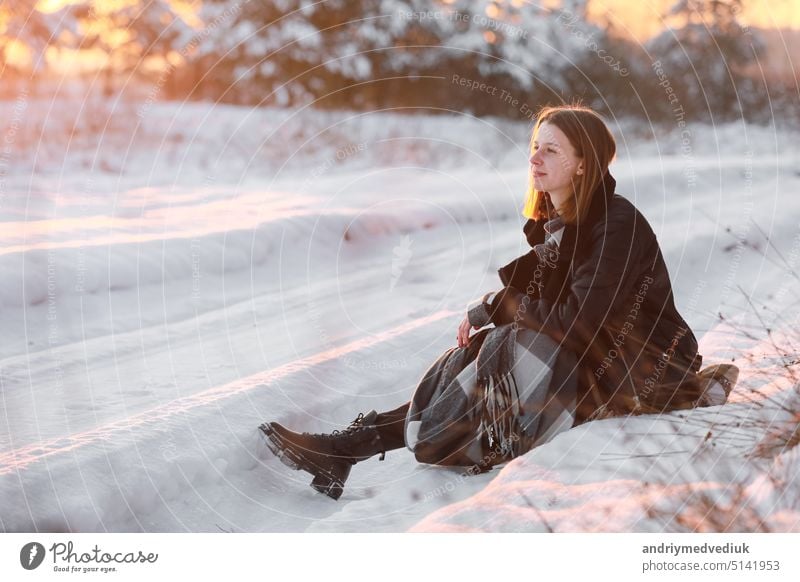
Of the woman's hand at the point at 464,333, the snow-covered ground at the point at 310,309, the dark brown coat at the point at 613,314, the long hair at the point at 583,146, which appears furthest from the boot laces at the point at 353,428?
the long hair at the point at 583,146

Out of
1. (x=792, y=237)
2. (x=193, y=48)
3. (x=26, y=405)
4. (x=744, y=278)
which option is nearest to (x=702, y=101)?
(x=792, y=237)

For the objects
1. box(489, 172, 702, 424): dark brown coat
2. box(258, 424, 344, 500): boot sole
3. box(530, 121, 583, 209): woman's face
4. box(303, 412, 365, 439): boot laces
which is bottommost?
box(258, 424, 344, 500): boot sole

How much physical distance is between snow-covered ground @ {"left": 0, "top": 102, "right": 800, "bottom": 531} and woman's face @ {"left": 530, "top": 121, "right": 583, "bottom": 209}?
60 centimetres

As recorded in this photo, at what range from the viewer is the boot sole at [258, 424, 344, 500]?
8.02 feet

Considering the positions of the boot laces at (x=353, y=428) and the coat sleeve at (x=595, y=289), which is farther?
the boot laces at (x=353, y=428)

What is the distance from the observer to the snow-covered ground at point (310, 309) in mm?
2201

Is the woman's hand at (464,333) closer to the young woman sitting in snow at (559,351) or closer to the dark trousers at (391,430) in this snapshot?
the young woman sitting in snow at (559,351)

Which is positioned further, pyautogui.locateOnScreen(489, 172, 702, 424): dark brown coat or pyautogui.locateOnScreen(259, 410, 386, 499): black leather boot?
pyautogui.locateOnScreen(259, 410, 386, 499): black leather boot

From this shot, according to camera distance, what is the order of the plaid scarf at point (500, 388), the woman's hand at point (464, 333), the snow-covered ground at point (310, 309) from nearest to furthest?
the snow-covered ground at point (310, 309) → the plaid scarf at point (500, 388) → the woman's hand at point (464, 333)

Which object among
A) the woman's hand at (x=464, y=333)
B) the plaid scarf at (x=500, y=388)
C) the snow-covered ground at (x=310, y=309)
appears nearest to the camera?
the snow-covered ground at (x=310, y=309)

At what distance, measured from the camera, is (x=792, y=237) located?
3.91m

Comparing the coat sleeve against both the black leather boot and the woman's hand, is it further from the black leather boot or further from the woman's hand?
the black leather boot

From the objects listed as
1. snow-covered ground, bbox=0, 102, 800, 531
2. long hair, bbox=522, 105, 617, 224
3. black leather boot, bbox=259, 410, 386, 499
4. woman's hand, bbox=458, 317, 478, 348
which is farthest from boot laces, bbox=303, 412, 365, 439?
long hair, bbox=522, 105, 617, 224
